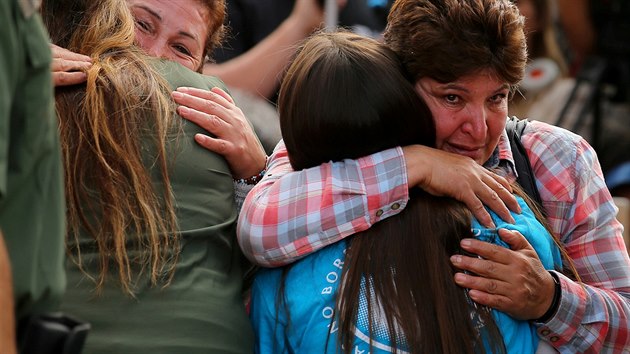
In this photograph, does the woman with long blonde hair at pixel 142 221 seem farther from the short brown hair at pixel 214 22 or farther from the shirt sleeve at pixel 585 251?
the shirt sleeve at pixel 585 251

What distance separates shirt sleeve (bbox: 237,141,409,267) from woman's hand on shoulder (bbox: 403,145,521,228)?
0.03 meters

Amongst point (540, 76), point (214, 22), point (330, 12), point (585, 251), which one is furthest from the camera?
point (540, 76)

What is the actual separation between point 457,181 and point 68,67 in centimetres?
78

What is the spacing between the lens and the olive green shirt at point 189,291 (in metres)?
1.74

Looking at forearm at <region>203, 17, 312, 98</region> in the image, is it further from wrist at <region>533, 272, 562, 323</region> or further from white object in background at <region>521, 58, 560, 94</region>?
wrist at <region>533, 272, 562, 323</region>

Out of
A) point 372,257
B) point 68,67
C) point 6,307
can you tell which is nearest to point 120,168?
point 68,67

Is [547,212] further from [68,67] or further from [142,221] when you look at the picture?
[68,67]

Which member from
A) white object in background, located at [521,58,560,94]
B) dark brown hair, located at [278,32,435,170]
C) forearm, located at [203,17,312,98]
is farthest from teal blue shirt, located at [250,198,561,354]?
white object in background, located at [521,58,560,94]

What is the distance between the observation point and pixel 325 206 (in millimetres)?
1830

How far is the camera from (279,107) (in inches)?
75.8

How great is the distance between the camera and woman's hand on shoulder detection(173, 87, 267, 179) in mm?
1997

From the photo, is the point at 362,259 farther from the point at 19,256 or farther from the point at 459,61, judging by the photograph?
the point at 19,256

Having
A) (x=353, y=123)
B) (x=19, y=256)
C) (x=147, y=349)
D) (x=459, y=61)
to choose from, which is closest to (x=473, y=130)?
(x=459, y=61)

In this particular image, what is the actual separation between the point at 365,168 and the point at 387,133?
81 mm
